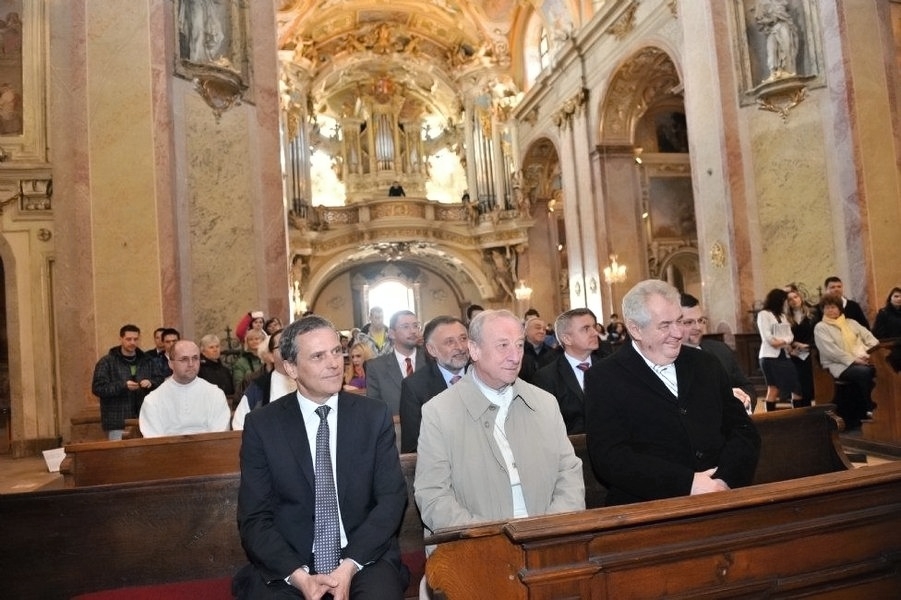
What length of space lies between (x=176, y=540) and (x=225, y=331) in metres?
6.12

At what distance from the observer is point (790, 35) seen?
10750 mm

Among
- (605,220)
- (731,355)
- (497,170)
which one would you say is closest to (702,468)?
(731,355)

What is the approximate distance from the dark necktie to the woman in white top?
7.04 m

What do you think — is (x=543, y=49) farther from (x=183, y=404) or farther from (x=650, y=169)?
(x=183, y=404)

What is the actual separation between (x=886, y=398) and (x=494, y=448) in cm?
568

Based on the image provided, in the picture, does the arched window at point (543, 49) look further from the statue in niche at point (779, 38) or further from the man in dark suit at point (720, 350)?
the man in dark suit at point (720, 350)

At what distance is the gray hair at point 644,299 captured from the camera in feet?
9.73

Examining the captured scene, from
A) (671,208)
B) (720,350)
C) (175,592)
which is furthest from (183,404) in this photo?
(671,208)

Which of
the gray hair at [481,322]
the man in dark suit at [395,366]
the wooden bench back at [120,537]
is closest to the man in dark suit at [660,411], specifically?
the gray hair at [481,322]

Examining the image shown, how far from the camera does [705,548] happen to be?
6.99 feet

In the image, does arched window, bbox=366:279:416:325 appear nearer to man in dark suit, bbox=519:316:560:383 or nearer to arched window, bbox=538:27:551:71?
arched window, bbox=538:27:551:71

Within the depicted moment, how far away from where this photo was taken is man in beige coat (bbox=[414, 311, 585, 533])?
8.87ft

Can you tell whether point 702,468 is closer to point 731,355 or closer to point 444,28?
point 731,355

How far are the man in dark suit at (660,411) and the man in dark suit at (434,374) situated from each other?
4.04ft
